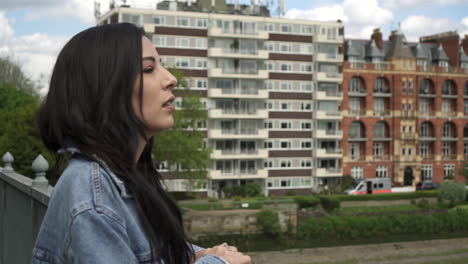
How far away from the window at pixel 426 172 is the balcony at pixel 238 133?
1815 cm

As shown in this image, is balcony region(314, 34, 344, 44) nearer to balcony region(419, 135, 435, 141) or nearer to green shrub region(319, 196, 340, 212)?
balcony region(419, 135, 435, 141)

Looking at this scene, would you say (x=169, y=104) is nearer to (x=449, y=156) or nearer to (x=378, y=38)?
(x=378, y=38)

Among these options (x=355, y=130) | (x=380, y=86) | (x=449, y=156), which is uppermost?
(x=380, y=86)

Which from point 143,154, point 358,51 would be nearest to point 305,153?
point 358,51

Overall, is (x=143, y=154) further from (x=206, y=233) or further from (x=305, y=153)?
(x=305, y=153)

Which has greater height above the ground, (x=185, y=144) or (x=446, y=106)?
(x=446, y=106)

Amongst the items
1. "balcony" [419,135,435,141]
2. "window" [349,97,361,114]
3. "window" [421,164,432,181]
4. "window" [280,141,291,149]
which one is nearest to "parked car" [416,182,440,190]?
"window" [421,164,432,181]

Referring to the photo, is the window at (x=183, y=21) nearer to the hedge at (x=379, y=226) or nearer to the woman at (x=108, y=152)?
the hedge at (x=379, y=226)

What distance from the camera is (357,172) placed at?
2313 inches

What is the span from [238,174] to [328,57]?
13047 mm

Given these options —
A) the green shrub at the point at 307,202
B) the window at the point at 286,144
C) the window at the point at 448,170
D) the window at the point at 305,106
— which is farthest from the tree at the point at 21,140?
the window at the point at 448,170

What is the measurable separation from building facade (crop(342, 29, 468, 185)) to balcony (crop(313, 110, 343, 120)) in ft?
6.28

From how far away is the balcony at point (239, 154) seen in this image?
169 feet

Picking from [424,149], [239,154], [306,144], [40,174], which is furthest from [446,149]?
[40,174]
